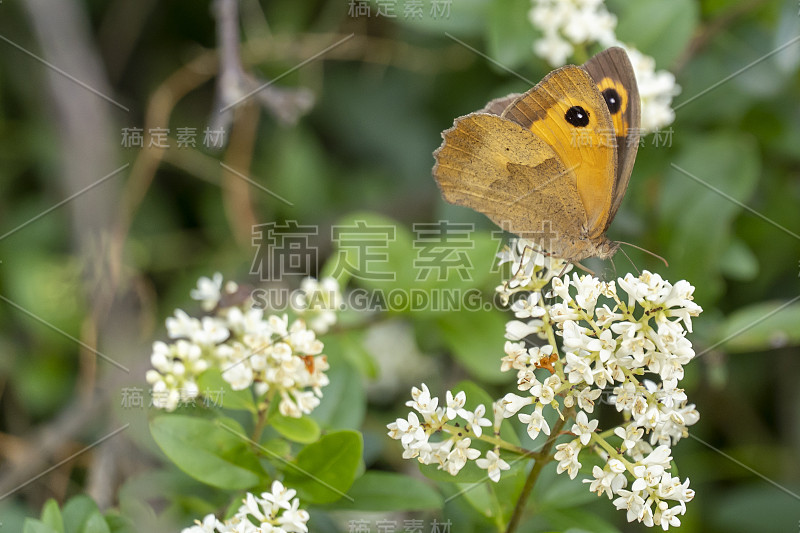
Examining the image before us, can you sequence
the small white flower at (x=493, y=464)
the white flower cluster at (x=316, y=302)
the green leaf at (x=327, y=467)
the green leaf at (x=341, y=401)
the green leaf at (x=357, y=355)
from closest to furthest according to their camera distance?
the small white flower at (x=493, y=464) → the green leaf at (x=327, y=467) → the green leaf at (x=341, y=401) → the white flower cluster at (x=316, y=302) → the green leaf at (x=357, y=355)

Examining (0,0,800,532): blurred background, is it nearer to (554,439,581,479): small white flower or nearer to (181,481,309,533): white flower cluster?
(181,481,309,533): white flower cluster

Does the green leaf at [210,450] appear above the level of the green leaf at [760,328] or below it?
below

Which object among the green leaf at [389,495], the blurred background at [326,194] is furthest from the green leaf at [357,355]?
the green leaf at [389,495]

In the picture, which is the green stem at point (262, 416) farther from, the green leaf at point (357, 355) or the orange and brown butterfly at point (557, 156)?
the orange and brown butterfly at point (557, 156)

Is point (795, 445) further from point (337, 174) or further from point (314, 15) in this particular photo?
point (314, 15)

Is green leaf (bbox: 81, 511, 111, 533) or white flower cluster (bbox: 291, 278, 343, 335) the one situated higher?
white flower cluster (bbox: 291, 278, 343, 335)

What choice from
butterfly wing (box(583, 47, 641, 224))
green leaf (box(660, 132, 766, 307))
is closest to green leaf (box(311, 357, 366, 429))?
butterfly wing (box(583, 47, 641, 224))

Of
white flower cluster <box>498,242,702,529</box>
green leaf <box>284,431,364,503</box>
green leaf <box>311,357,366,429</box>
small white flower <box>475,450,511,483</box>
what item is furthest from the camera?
green leaf <box>311,357,366,429</box>
